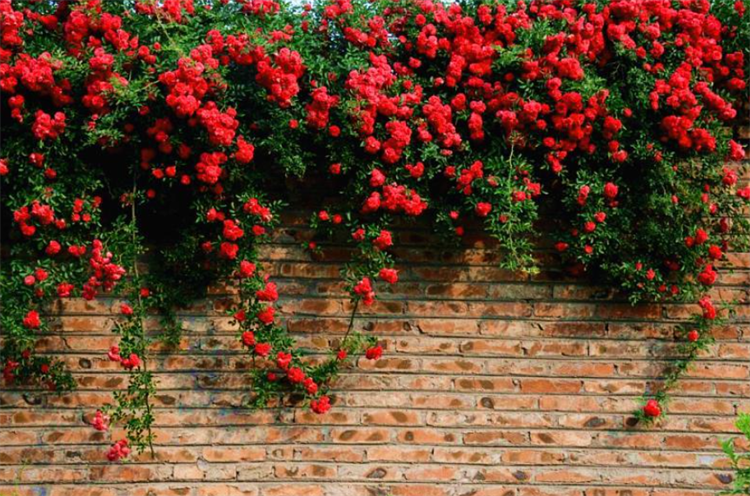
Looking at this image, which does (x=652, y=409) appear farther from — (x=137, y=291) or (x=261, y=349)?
(x=137, y=291)

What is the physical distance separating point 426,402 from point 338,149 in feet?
4.32

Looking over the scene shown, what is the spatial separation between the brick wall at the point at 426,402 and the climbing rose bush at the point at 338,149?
12 centimetres

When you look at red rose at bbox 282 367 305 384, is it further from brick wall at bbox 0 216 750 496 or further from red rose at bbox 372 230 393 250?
red rose at bbox 372 230 393 250

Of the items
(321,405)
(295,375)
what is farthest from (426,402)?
(295,375)

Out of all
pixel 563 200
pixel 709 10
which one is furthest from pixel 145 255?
pixel 709 10

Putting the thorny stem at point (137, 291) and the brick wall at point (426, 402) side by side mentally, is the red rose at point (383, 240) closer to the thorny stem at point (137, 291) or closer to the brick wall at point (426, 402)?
the brick wall at point (426, 402)

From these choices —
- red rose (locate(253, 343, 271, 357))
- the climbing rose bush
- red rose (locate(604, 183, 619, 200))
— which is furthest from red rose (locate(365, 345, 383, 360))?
red rose (locate(604, 183, 619, 200))

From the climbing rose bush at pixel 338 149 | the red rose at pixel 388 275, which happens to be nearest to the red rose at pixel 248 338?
the climbing rose bush at pixel 338 149

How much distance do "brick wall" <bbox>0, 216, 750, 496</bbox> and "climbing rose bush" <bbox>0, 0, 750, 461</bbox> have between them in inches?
4.7

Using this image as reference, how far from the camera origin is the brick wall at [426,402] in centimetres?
435

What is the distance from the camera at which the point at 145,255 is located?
14.5 ft

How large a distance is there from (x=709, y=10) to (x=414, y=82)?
153 centimetres

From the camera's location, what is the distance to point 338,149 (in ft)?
13.7

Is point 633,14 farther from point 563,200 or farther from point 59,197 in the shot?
point 59,197
